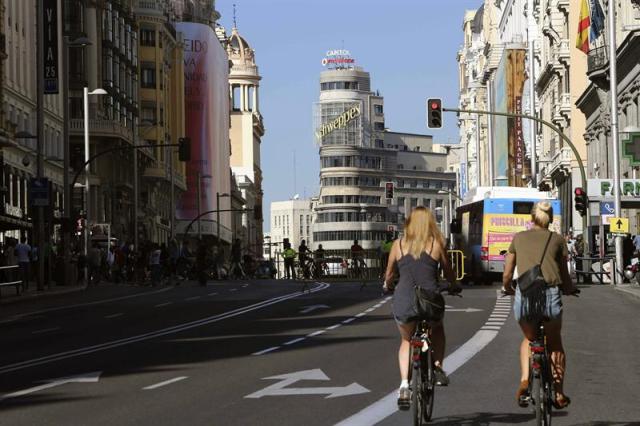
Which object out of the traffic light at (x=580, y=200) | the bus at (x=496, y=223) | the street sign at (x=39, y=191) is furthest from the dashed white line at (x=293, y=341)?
the traffic light at (x=580, y=200)

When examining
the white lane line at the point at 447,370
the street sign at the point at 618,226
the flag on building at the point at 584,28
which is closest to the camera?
the white lane line at the point at 447,370

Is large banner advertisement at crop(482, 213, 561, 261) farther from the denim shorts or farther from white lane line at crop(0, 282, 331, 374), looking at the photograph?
the denim shorts

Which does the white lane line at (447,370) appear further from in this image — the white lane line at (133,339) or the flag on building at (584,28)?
the flag on building at (584,28)

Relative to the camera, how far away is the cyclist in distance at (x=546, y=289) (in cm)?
1202

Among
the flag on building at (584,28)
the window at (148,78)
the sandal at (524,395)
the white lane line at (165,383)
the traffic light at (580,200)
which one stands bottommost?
the white lane line at (165,383)

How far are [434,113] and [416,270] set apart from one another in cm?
4139

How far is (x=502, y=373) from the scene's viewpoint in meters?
17.8

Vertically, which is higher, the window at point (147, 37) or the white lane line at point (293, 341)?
the window at point (147, 37)

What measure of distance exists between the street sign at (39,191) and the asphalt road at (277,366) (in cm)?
1485

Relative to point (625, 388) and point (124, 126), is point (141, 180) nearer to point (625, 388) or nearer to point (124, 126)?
point (124, 126)

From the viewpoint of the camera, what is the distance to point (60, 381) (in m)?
17.8

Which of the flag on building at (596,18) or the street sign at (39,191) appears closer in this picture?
the street sign at (39,191)

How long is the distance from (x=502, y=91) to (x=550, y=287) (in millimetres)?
128969

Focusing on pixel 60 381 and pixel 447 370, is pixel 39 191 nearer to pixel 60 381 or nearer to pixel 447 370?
pixel 60 381
